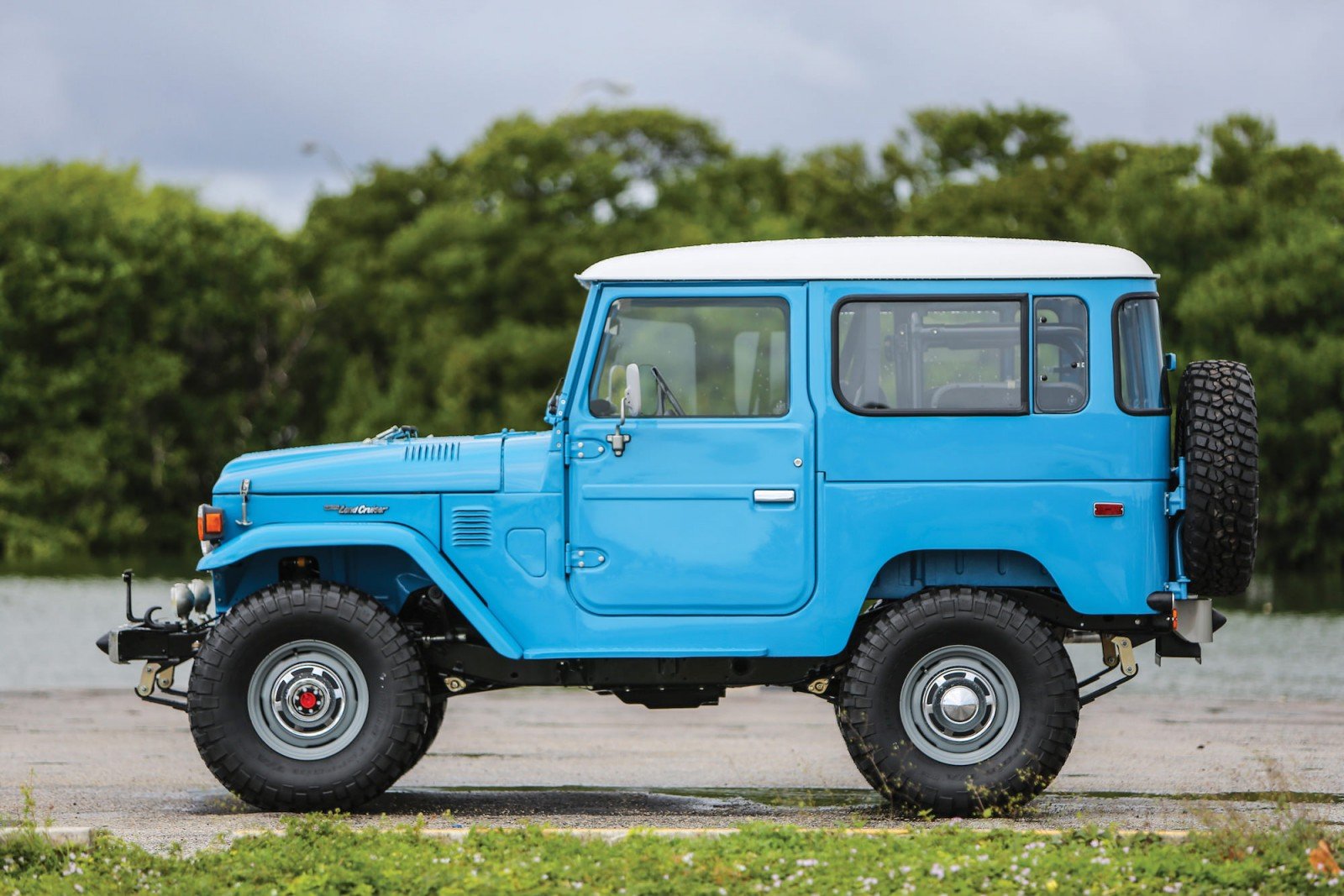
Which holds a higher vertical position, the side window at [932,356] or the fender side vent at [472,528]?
the side window at [932,356]

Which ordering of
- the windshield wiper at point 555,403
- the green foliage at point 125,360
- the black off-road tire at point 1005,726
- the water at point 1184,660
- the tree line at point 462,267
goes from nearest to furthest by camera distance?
the black off-road tire at point 1005,726 < the windshield wiper at point 555,403 < the water at point 1184,660 < the tree line at point 462,267 < the green foliage at point 125,360

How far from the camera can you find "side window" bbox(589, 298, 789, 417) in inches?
370

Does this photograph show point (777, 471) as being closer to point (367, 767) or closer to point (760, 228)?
point (367, 767)

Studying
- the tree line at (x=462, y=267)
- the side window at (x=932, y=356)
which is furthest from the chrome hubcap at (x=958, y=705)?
the tree line at (x=462, y=267)

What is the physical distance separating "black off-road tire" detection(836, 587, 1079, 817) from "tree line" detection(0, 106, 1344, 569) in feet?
116

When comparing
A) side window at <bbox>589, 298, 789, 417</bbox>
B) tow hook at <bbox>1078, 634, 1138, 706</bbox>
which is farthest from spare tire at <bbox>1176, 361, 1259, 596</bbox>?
side window at <bbox>589, 298, 789, 417</bbox>

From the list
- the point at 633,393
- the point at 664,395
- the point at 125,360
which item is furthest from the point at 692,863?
the point at 125,360

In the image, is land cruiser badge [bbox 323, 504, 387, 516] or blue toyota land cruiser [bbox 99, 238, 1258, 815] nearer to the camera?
blue toyota land cruiser [bbox 99, 238, 1258, 815]

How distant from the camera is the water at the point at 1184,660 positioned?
71.2 ft

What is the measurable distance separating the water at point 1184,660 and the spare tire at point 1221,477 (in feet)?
35.9

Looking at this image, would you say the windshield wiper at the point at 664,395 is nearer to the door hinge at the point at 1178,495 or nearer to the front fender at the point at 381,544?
the front fender at the point at 381,544

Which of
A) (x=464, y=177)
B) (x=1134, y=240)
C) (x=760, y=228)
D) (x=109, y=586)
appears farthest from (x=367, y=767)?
(x=464, y=177)

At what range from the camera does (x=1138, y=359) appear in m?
9.41

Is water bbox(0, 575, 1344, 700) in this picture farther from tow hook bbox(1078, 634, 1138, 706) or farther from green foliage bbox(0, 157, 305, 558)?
green foliage bbox(0, 157, 305, 558)
